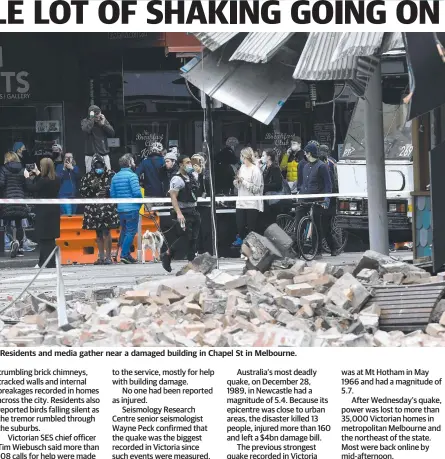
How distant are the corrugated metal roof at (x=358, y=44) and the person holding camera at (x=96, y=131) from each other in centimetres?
930

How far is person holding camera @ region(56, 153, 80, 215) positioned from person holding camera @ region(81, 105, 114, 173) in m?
0.31

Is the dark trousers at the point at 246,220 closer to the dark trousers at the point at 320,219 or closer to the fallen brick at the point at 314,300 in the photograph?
the dark trousers at the point at 320,219

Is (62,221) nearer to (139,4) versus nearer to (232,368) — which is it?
(139,4)

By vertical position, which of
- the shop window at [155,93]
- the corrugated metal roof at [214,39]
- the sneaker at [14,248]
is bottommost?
the sneaker at [14,248]

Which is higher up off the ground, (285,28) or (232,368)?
(285,28)

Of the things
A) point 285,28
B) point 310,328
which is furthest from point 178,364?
point 285,28

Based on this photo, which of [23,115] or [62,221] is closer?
[62,221]

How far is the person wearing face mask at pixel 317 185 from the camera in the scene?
742 inches

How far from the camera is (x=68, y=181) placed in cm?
2098

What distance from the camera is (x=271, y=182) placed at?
66.6ft

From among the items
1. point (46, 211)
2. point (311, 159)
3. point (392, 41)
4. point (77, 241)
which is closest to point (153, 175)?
point (77, 241)

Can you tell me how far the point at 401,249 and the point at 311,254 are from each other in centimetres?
186

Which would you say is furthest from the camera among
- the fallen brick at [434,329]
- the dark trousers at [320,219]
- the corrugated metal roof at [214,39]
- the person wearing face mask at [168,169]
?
the person wearing face mask at [168,169]

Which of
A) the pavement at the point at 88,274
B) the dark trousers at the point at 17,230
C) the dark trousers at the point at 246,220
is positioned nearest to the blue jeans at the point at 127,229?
the pavement at the point at 88,274
